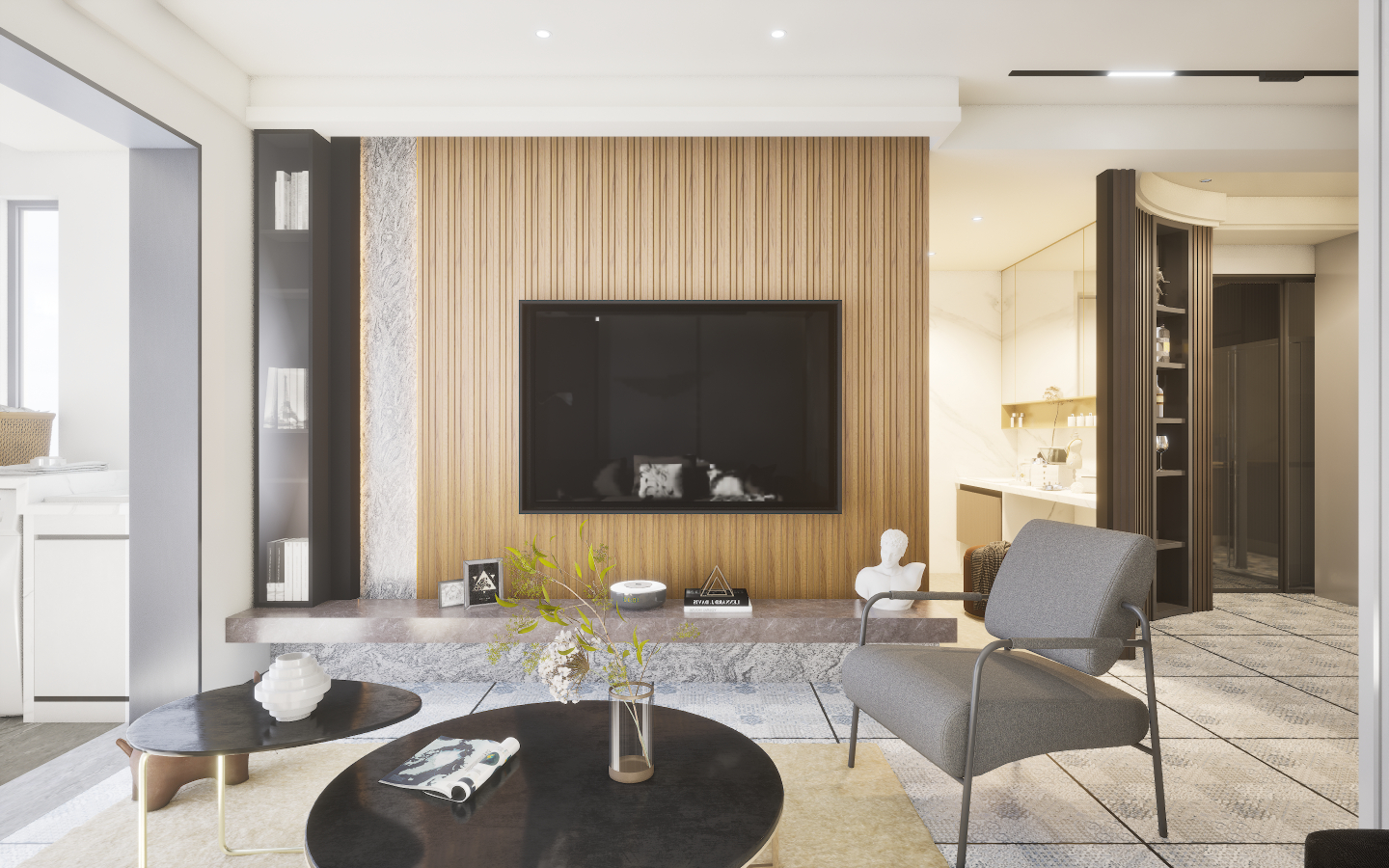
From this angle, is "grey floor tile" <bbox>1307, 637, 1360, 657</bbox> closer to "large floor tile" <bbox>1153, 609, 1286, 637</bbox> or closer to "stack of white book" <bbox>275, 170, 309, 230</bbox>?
"large floor tile" <bbox>1153, 609, 1286, 637</bbox>

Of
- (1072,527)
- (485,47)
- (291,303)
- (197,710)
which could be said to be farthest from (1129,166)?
(197,710)

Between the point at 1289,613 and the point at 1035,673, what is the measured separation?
364 cm

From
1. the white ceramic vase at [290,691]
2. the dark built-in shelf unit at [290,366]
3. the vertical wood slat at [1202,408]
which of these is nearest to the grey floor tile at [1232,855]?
the white ceramic vase at [290,691]

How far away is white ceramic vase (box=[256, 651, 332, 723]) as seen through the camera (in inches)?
71.7

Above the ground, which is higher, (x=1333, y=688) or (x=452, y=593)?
(x=452, y=593)

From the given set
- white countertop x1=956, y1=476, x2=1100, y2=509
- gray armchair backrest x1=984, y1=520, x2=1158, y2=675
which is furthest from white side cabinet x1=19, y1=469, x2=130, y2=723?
white countertop x1=956, y1=476, x2=1100, y2=509

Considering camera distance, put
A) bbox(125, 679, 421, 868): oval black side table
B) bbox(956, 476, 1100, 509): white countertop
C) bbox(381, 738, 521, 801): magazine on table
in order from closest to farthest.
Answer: bbox(381, 738, 521, 801): magazine on table < bbox(125, 679, 421, 868): oval black side table < bbox(956, 476, 1100, 509): white countertop

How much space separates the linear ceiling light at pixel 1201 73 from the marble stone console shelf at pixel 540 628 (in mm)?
2511

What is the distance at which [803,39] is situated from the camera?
2.95 m

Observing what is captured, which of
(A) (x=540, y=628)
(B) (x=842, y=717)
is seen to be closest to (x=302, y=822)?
(A) (x=540, y=628)

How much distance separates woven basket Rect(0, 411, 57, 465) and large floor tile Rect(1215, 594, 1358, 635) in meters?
6.67

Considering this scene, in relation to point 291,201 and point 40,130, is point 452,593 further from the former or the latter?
point 40,130

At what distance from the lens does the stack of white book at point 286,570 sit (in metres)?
3.31

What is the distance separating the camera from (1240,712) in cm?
288
